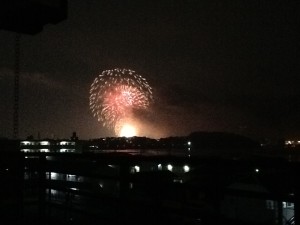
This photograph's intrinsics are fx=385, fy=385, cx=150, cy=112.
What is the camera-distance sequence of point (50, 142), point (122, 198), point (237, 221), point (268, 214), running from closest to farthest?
point (237, 221), point (122, 198), point (268, 214), point (50, 142)

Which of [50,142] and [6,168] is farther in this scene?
[50,142]

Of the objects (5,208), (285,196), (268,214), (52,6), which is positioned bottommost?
(268,214)

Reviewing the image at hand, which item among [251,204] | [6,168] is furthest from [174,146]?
[6,168]

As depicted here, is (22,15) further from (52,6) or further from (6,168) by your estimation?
(6,168)

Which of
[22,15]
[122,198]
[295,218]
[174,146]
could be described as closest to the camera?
[295,218]

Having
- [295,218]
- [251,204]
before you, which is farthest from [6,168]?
[251,204]

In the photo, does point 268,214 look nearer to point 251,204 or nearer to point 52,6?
point 251,204

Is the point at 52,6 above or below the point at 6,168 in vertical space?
above

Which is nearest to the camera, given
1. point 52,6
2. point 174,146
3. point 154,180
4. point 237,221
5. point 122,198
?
point 237,221

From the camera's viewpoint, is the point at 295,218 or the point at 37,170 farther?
the point at 37,170
